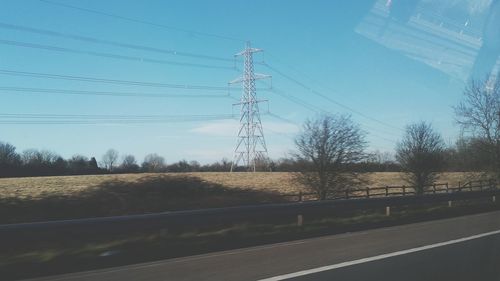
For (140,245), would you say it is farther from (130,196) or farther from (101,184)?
(101,184)

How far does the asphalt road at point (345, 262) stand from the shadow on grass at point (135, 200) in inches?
679

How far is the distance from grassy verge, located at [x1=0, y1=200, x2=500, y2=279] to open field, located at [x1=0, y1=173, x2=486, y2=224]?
44.3 ft

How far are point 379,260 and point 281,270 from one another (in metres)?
2.11

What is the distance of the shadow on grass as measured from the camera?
93.6ft

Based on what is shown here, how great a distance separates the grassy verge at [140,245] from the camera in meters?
10.8

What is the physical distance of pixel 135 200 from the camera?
3466cm

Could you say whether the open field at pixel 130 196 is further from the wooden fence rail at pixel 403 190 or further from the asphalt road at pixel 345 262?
the asphalt road at pixel 345 262

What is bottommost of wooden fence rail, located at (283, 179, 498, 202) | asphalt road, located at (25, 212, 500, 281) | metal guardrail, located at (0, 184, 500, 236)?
asphalt road, located at (25, 212, 500, 281)

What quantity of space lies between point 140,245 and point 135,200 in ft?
72.3

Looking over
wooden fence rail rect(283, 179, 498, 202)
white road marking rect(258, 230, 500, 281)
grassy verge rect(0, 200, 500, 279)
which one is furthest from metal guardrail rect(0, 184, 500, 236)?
wooden fence rail rect(283, 179, 498, 202)

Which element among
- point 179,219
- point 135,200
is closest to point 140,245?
point 179,219

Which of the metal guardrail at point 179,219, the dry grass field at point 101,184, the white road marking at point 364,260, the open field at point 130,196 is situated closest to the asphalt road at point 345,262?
the white road marking at point 364,260

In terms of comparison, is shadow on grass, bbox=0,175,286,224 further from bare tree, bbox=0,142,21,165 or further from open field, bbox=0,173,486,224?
bare tree, bbox=0,142,21,165

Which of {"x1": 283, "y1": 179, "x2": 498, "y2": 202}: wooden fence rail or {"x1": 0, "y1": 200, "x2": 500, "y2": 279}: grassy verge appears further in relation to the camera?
{"x1": 283, "y1": 179, "x2": 498, "y2": 202}: wooden fence rail
